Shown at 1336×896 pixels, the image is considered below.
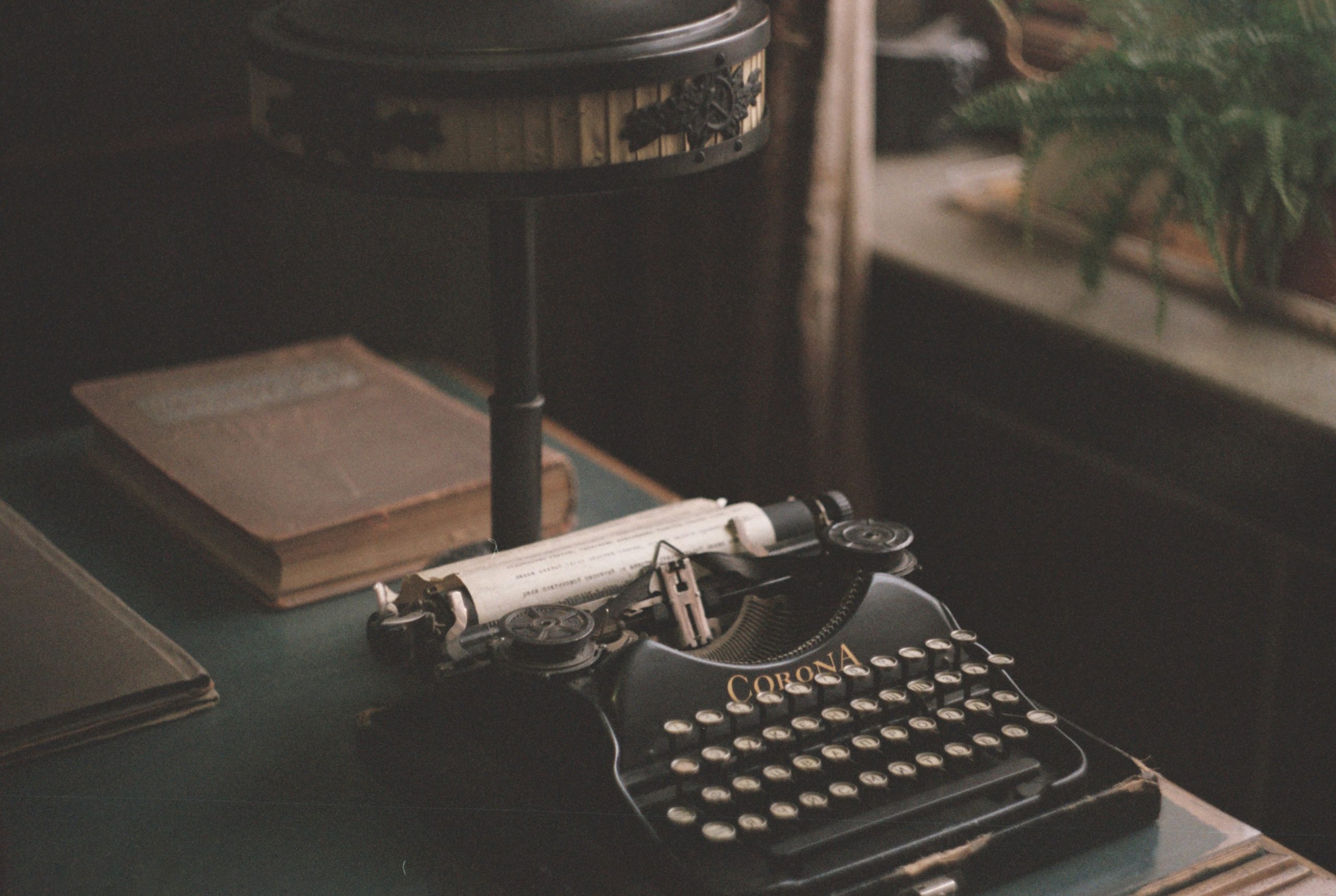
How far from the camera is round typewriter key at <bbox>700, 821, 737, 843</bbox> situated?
0.85m

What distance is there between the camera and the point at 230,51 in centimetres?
161

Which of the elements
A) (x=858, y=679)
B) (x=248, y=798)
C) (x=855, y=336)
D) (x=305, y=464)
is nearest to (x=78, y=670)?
(x=248, y=798)

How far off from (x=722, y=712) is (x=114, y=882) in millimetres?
416

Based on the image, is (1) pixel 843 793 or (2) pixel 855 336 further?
(2) pixel 855 336

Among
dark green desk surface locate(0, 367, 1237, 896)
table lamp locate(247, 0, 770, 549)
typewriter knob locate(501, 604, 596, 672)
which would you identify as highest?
table lamp locate(247, 0, 770, 549)

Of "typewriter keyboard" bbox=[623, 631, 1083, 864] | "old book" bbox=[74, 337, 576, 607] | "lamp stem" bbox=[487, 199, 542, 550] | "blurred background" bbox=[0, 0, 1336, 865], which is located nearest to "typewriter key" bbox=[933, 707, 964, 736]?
"typewriter keyboard" bbox=[623, 631, 1083, 864]

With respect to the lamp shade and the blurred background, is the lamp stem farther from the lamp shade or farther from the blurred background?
the blurred background

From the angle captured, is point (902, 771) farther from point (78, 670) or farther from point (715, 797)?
point (78, 670)

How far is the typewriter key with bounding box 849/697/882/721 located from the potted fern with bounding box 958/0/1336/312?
2.65 feet

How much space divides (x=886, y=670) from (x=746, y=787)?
0.55 ft

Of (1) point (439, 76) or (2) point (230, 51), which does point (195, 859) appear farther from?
(2) point (230, 51)

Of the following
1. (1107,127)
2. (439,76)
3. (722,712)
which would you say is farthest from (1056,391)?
(439,76)

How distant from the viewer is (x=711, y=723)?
0.93m

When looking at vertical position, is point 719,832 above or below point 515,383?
below
